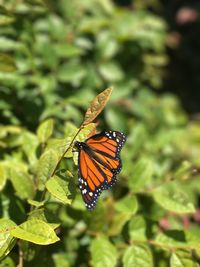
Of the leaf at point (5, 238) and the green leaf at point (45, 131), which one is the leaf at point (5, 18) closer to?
the green leaf at point (45, 131)

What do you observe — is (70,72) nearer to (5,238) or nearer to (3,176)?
(3,176)

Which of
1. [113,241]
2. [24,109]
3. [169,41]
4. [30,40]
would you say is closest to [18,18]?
[30,40]

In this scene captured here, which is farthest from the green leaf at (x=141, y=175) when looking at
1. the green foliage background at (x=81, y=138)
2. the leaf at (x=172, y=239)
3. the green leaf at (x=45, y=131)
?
the green leaf at (x=45, y=131)

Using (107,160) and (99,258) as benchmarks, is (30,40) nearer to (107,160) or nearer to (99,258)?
(107,160)

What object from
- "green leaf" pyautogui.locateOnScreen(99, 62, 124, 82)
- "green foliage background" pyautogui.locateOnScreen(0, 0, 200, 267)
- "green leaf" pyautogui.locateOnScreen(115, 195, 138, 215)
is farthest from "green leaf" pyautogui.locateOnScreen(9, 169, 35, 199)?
"green leaf" pyautogui.locateOnScreen(99, 62, 124, 82)

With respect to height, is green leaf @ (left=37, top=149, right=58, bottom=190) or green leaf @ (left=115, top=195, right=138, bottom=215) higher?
green leaf @ (left=37, top=149, right=58, bottom=190)

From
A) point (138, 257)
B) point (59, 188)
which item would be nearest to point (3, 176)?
point (59, 188)

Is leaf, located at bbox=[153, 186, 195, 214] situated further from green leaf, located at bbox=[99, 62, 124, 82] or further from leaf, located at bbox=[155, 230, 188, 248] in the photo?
green leaf, located at bbox=[99, 62, 124, 82]
